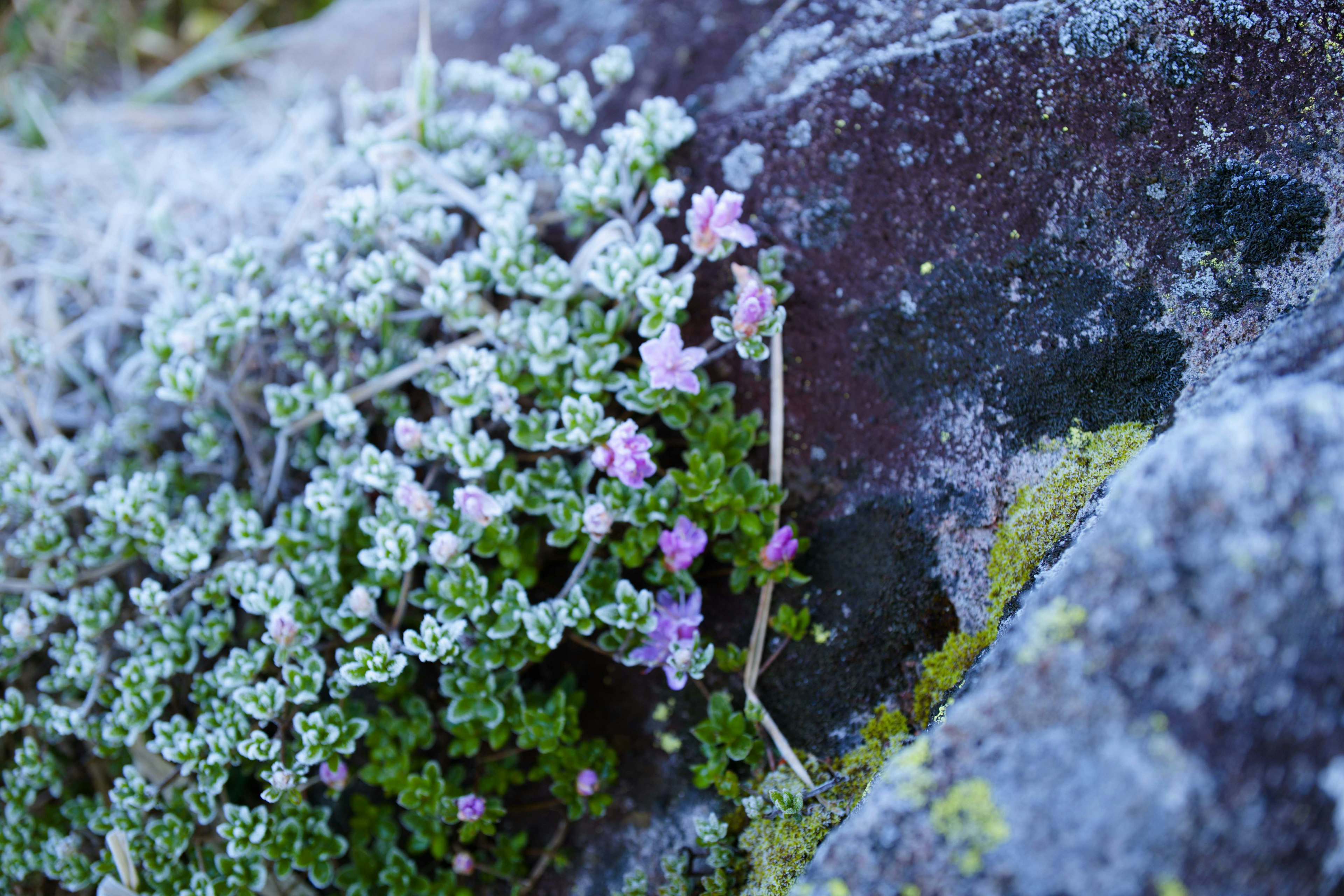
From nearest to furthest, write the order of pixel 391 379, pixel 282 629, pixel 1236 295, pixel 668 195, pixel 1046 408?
pixel 1236 295
pixel 1046 408
pixel 282 629
pixel 668 195
pixel 391 379

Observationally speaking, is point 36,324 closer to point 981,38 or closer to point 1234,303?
point 981,38

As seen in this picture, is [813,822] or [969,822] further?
[813,822]

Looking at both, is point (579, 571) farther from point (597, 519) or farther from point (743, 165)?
point (743, 165)

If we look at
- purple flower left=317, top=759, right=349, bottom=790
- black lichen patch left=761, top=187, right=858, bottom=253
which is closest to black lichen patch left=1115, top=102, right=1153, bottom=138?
black lichen patch left=761, top=187, right=858, bottom=253

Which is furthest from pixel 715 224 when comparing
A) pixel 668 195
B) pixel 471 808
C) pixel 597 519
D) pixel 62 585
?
pixel 62 585

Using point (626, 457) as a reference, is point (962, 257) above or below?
above

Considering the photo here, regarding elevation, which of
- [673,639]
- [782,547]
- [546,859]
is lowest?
[546,859]

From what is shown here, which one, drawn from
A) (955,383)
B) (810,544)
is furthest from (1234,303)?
(810,544)
